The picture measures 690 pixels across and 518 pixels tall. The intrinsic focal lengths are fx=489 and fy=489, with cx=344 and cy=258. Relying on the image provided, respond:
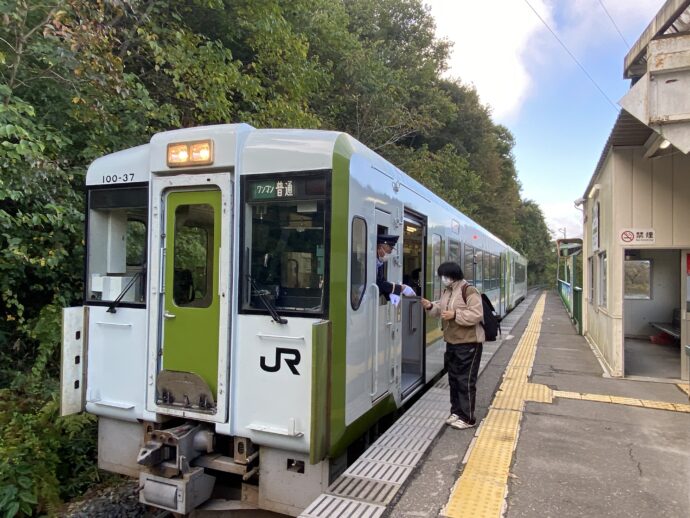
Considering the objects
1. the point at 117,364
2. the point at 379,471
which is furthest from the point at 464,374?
the point at 117,364

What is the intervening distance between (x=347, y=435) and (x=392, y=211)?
2.08m

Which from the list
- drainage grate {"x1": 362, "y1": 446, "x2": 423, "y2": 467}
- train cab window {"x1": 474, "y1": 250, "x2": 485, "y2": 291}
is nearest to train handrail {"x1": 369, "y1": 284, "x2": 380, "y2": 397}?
drainage grate {"x1": 362, "y1": 446, "x2": 423, "y2": 467}

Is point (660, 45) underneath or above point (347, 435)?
above

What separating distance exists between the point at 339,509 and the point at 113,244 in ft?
9.45

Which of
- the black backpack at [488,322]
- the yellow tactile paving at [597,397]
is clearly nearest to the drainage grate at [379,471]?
the black backpack at [488,322]

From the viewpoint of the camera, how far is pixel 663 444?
4.50 meters

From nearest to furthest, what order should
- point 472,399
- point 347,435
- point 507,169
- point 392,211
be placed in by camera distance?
point 347,435 < point 392,211 < point 472,399 < point 507,169

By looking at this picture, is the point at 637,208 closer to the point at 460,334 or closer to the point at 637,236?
the point at 637,236

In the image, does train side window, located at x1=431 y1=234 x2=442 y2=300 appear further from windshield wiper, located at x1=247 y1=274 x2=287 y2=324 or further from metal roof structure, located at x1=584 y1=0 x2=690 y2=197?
windshield wiper, located at x1=247 y1=274 x2=287 y2=324

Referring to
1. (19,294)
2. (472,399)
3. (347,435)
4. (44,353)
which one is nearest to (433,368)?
(472,399)

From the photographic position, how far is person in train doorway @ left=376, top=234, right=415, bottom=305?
4.30m

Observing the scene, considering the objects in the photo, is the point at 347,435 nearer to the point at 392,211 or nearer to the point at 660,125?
the point at 392,211

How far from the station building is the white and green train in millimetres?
3437

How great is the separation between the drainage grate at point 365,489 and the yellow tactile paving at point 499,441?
0.40 metres
